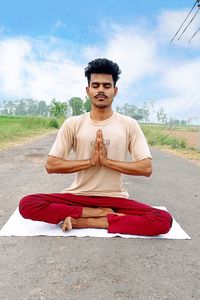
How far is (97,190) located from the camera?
3.79 m

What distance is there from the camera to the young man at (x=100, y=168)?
11.7ft

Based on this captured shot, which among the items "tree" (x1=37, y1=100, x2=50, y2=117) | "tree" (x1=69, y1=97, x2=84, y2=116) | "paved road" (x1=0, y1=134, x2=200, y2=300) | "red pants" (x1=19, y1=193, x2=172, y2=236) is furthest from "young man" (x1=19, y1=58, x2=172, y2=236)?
"tree" (x1=37, y1=100, x2=50, y2=117)

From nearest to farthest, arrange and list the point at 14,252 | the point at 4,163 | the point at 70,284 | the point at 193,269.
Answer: the point at 70,284 < the point at 193,269 < the point at 14,252 < the point at 4,163

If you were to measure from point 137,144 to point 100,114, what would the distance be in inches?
18.3

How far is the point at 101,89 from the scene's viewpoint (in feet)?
11.9

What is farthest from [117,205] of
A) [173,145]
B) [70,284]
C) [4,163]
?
[173,145]

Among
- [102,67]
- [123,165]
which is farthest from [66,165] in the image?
[102,67]

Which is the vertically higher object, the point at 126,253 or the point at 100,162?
the point at 100,162

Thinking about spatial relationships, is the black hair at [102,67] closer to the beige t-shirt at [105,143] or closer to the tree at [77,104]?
the beige t-shirt at [105,143]

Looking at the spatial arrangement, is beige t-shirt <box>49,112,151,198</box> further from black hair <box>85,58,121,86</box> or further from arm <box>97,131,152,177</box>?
black hair <box>85,58,121,86</box>

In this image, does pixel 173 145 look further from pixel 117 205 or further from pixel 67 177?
pixel 117 205

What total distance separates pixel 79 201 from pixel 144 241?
2.53 ft

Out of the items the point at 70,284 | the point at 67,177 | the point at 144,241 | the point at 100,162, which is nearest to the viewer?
the point at 70,284

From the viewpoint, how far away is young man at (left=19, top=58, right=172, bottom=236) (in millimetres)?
3562
